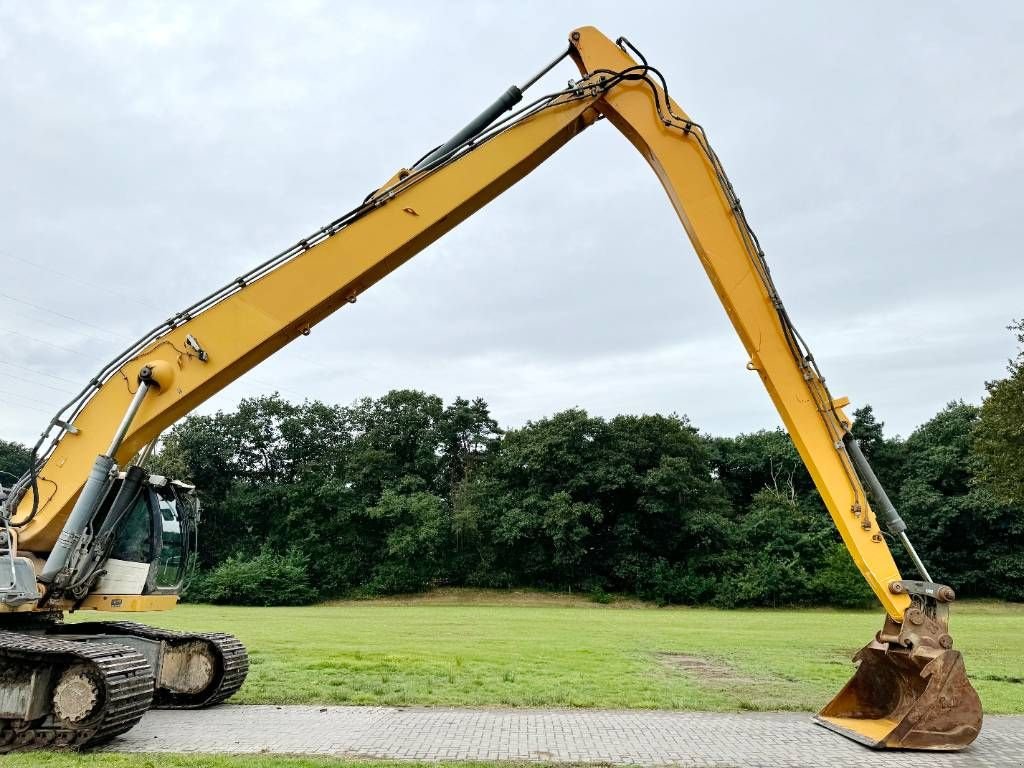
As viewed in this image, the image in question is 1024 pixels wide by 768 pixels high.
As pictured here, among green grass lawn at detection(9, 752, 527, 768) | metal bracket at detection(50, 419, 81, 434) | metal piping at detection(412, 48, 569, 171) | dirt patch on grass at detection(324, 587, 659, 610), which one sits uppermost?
metal piping at detection(412, 48, 569, 171)

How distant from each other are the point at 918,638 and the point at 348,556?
44.6 m

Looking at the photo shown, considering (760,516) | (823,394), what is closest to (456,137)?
(823,394)

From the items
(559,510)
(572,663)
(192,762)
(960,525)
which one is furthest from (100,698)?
(960,525)

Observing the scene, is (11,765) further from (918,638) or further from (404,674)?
(918,638)

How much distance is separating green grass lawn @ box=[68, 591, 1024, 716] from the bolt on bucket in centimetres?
205

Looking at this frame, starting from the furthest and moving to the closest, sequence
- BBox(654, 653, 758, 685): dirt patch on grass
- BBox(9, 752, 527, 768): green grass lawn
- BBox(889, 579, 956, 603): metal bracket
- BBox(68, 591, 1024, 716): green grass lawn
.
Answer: BBox(654, 653, 758, 685): dirt patch on grass < BBox(68, 591, 1024, 716): green grass lawn < BBox(889, 579, 956, 603): metal bracket < BBox(9, 752, 527, 768): green grass lawn

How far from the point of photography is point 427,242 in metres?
8.81

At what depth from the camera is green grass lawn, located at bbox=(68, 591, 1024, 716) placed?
10531mm

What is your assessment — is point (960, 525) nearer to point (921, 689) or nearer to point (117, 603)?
point (921, 689)

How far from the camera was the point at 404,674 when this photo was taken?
1275 cm

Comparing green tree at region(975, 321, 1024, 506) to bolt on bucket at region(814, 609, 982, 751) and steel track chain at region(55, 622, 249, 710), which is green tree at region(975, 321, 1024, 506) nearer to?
bolt on bucket at region(814, 609, 982, 751)

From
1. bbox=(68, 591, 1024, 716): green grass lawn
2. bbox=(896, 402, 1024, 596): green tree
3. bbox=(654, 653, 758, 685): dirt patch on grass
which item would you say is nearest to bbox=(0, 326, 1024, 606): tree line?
bbox=(896, 402, 1024, 596): green tree

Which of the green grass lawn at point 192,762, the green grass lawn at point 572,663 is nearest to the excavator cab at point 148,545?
the green grass lawn at point 192,762

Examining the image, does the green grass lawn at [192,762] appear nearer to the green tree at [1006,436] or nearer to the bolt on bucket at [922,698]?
the bolt on bucket at [922,698]
